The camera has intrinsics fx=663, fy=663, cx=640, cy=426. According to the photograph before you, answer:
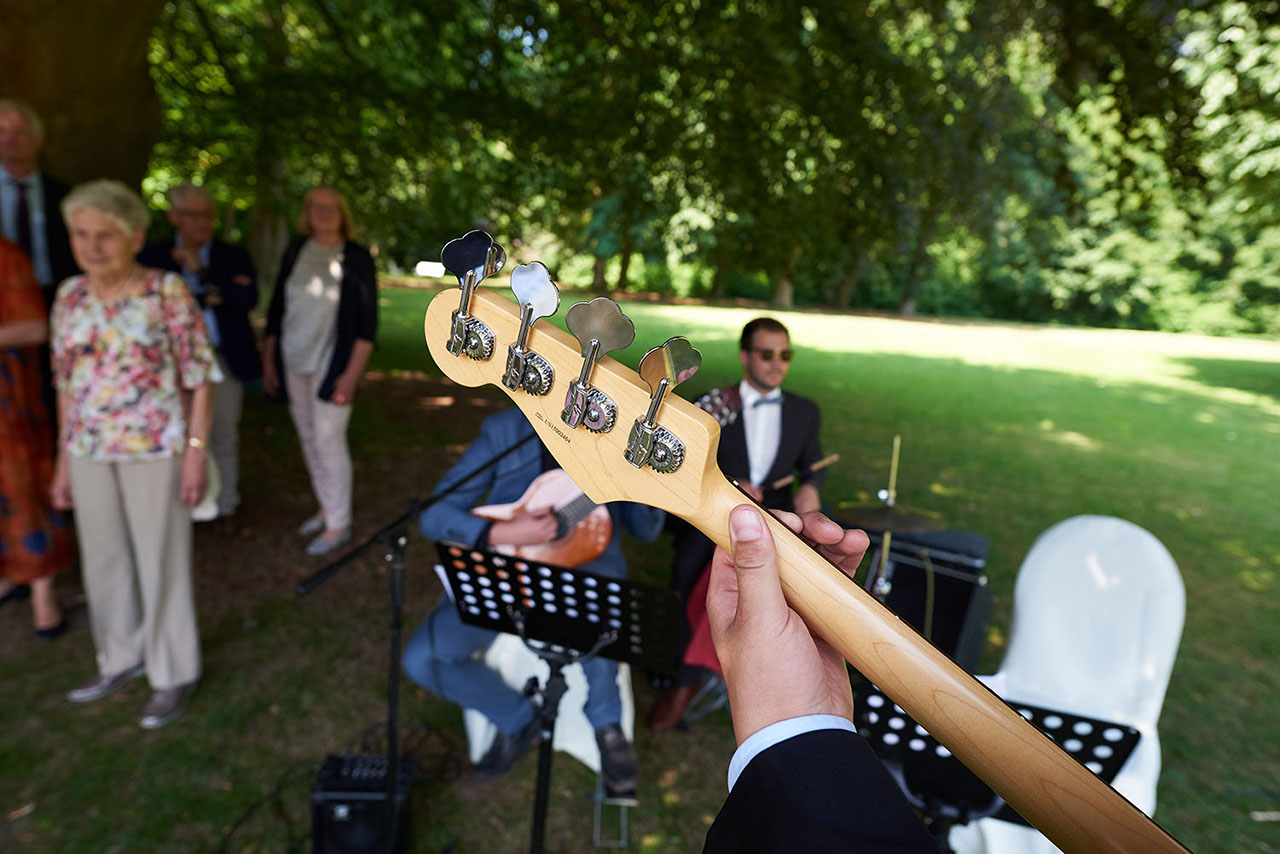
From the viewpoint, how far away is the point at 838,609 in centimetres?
83

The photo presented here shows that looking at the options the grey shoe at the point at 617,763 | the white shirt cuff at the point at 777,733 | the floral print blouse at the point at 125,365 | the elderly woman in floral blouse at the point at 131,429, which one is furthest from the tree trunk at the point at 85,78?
the white shirt cuff at the point at 777,733

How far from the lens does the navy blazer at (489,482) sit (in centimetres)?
244

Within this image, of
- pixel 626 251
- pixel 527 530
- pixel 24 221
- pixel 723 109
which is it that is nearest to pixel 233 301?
pixel 24 221

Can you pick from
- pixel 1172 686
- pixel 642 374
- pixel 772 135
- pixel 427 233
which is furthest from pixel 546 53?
pixel 1172 686

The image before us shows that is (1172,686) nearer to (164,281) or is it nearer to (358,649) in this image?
(358,649)

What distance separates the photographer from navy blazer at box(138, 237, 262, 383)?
13.6 feet

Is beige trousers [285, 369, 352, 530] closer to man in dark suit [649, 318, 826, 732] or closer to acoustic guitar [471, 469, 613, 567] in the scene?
acoustic guitar [471, 469, 613, 567]

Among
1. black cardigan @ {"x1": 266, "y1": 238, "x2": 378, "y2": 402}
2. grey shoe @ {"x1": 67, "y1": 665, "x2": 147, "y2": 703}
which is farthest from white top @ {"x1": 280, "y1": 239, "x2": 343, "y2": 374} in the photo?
grey shoe @ {"x1": 67, "y1": 665, "x2": 147, "y2": 703}

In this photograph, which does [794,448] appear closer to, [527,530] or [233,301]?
[527,530]

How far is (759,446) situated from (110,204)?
2934 millimetres

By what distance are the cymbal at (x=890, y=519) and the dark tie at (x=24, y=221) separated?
13.1ft

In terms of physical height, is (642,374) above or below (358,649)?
above

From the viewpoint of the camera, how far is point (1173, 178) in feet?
16.7

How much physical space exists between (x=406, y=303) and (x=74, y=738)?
1411 centimetres
